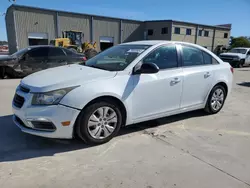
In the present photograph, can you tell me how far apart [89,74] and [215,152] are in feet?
7.30

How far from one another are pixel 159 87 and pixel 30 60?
281 inches

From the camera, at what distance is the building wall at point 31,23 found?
28.0 m

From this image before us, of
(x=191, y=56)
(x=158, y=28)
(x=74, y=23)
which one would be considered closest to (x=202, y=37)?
(x=158, y=28)

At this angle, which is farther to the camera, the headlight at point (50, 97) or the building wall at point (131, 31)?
the building wall at point (131, 31)

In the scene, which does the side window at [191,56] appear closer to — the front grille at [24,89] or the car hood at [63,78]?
the car hood at [63,78]

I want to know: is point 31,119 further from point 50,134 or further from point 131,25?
point 131,25

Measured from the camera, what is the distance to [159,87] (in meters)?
3.66

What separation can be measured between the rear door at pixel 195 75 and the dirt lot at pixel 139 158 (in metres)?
0.54

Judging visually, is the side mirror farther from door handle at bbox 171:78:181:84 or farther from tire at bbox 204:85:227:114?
tire at bbox 204:85:227:114

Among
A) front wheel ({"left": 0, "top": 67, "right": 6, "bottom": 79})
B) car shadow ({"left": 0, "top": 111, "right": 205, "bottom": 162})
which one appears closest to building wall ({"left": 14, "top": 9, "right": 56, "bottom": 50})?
front wheel ({"left": 0, "top": 67, "right": 6, "bottom": 79})

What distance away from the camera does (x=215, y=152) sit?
10.5ft

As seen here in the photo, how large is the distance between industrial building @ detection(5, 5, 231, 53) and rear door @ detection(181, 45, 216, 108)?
94.8 ft

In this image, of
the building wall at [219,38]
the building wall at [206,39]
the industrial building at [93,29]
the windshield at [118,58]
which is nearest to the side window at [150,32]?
the industrial building at [93,29]

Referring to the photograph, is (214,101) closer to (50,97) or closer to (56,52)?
(50,97)
